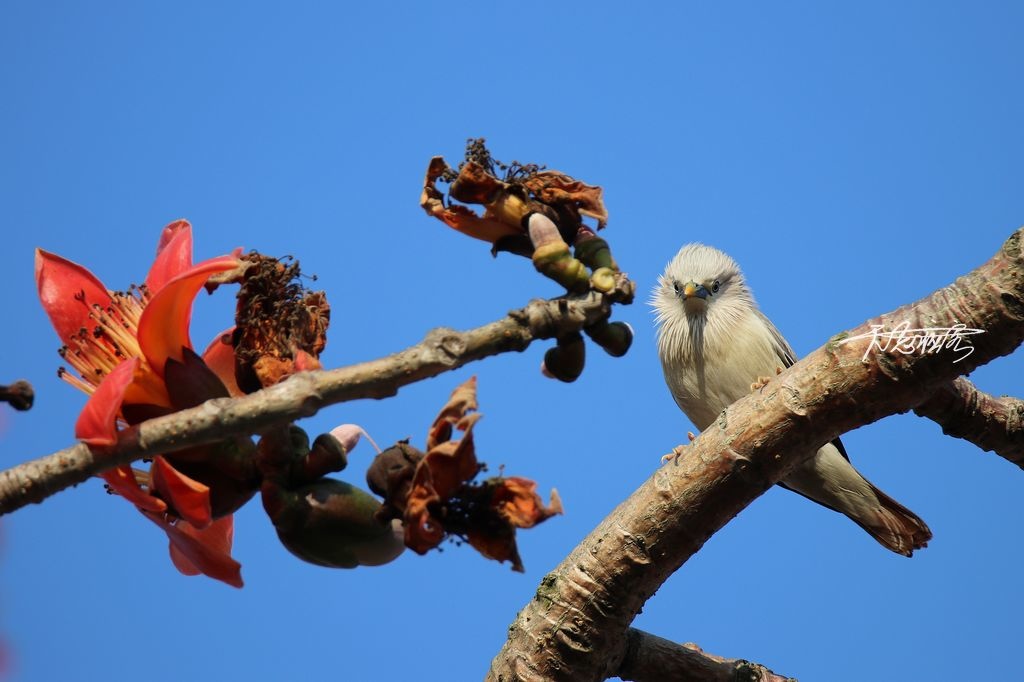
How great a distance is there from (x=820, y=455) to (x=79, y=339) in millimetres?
4683

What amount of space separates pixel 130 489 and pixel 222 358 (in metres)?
0.43

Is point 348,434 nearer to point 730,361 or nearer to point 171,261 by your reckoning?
point 171,261

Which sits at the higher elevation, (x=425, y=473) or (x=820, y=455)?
(x=820, y=455)

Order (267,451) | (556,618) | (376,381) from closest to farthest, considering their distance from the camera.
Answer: (376,381)
(267,451)
(556,618)

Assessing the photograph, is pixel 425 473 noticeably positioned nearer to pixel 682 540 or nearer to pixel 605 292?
pixel 605 292

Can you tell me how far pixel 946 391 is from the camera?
147 inches

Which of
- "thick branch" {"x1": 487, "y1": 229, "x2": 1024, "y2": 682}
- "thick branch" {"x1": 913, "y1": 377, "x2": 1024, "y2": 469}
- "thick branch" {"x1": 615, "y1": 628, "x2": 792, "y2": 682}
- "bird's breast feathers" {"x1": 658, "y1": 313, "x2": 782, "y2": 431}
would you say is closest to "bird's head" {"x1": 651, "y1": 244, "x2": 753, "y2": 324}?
"bird's breast feathers" {"x1": 658, "y1": 313, "x2": 782, "y2": 431}

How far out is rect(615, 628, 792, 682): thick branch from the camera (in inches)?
133

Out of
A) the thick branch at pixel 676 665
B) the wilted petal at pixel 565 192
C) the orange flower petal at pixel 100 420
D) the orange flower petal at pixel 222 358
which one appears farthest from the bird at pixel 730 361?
the orange flower petal at pixel 100 420

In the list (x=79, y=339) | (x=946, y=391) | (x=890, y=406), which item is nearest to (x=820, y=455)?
(x=946, y=391)

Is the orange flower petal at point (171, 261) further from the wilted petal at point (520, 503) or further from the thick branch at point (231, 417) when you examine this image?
the wilted petal at point (520, 503)

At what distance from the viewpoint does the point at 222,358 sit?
237cm

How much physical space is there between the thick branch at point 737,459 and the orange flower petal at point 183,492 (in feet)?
4.00

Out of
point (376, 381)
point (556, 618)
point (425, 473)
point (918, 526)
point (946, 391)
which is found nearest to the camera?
point (376, 381)
